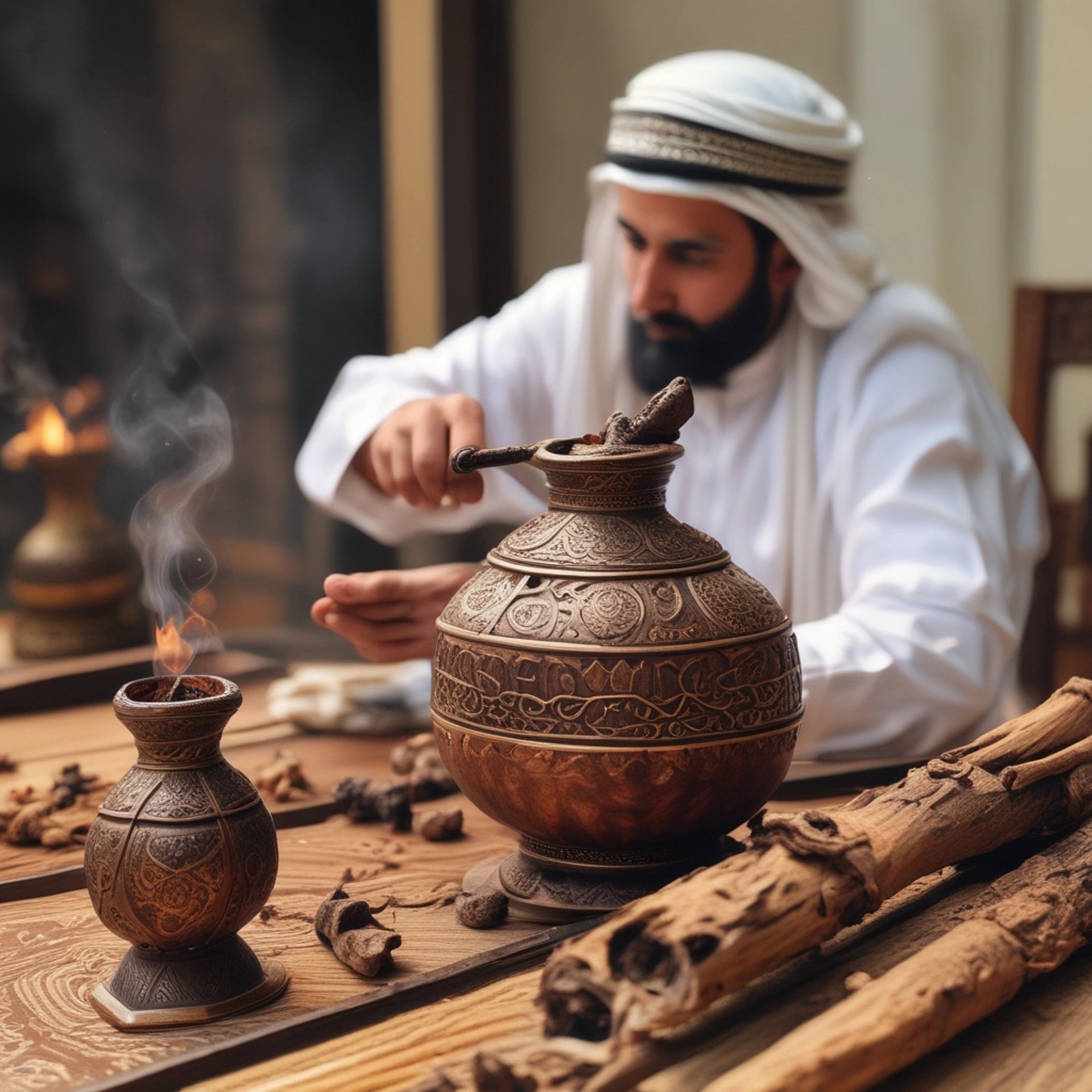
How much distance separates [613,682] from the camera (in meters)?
1.39

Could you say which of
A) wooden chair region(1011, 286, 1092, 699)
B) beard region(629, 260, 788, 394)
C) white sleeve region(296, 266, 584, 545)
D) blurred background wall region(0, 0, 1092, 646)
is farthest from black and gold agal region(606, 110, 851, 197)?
blurred background wall region(0, 0, 1092, 646)

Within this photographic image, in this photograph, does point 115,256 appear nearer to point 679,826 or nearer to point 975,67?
point 975,67

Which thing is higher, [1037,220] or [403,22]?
[403,22]

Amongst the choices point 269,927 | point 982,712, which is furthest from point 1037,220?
point 269,927

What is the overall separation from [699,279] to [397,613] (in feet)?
3.33

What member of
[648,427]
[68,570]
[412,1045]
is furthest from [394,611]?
[68,570]

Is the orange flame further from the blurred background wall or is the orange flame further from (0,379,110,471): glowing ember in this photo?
the blurred background wall

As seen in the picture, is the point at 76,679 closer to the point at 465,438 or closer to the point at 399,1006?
the point at 465,438

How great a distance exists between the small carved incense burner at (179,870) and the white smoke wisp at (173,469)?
0.68 feet

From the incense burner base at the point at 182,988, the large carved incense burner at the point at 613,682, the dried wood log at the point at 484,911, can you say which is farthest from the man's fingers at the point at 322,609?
the incense burner base at the point at 182,988

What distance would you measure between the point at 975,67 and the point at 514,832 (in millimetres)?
3399

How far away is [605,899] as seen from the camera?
60.0 inches

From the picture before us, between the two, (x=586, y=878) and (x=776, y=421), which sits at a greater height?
(x=776, y=421)

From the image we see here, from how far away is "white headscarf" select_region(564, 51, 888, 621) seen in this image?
2568mm
